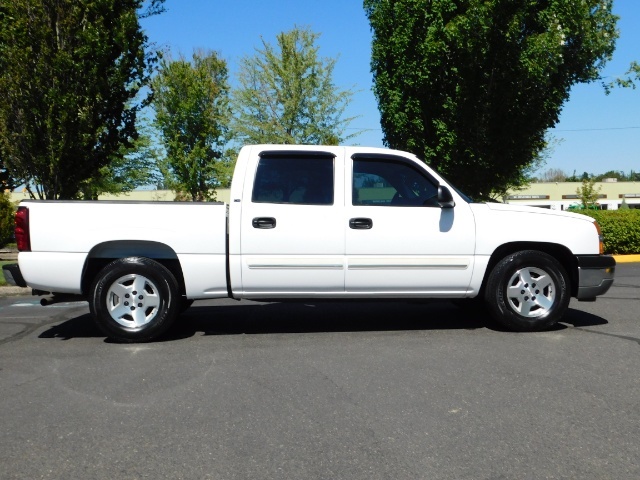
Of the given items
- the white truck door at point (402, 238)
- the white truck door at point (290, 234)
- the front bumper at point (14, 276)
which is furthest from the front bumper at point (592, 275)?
the front bumper at point (14, 276)

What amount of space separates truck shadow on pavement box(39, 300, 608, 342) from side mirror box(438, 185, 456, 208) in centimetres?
121

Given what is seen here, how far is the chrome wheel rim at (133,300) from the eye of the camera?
677cm

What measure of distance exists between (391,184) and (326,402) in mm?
3094

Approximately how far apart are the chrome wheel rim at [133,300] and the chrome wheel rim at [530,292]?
11.9 feet

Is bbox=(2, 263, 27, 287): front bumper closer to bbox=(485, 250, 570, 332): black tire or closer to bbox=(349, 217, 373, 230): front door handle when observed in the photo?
bbox=(349, 217, 373, 230): front door handle

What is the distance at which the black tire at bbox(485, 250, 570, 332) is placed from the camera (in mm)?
7059

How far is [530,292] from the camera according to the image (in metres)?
7.13

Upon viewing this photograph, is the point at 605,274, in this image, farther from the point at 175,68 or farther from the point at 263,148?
the point at 175,68

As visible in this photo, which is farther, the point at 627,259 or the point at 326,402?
the point at 627,259

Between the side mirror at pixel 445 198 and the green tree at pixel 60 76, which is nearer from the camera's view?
the side mirror at pixel 445 198

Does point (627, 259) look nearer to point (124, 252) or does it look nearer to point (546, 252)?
point (546, 252)

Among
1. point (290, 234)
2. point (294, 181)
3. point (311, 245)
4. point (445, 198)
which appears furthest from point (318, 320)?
point (445, 198)

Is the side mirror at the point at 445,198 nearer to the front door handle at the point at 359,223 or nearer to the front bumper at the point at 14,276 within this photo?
the front door handle at the point at 359,223

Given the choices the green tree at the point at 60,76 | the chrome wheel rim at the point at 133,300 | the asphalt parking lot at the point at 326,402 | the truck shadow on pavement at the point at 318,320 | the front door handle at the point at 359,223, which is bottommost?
the truck shadow on pavement at the point at 318,320
